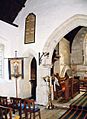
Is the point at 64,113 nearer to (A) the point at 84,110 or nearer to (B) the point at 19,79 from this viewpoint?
(A) the point at 84,110

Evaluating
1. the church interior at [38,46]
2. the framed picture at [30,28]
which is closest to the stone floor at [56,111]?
the church interior at [38,46]

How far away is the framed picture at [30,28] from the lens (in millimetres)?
9012

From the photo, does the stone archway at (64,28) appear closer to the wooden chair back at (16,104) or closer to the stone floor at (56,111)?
the stone floor at (56,111)

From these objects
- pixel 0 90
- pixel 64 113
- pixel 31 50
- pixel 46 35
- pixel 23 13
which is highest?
pixel 23 13

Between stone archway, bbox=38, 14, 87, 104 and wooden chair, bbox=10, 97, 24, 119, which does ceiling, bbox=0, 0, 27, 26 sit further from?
wooden chair, bbox=10, 97, 24, 119

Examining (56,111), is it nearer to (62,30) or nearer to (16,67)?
(16,67)

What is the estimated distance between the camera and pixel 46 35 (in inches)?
341

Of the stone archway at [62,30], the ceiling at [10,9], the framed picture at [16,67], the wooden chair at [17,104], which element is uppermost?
the ceiling at [10,9]

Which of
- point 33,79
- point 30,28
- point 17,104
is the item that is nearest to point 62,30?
point 30,28

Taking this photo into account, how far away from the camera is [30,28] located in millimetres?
9117

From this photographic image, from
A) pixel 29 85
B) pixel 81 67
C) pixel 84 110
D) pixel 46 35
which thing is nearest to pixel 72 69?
pixel 81 67

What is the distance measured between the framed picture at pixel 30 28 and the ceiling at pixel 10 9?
63 centimetres

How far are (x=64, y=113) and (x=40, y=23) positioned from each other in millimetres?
4176

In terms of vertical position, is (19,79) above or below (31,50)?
below
